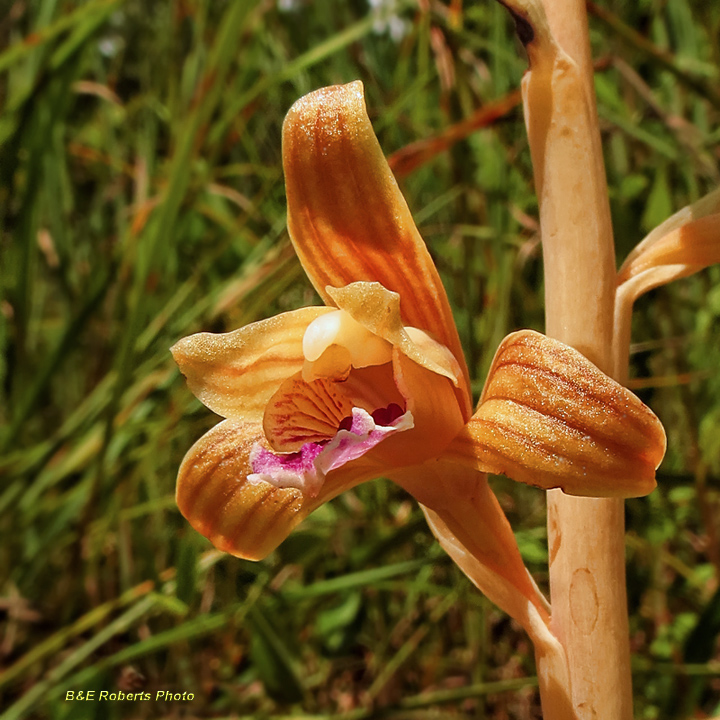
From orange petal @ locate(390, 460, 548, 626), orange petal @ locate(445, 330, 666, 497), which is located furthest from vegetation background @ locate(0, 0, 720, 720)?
orange petal @ locate(445, 330, 666, 497)

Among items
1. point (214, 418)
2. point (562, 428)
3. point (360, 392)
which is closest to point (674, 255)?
point (562, 428)

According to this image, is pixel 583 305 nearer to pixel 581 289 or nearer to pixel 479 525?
pixel 581 289

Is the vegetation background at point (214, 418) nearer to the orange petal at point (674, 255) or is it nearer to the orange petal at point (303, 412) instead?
the orange petal at point (303, 412)

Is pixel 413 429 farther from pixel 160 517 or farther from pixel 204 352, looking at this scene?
pixel 160 517

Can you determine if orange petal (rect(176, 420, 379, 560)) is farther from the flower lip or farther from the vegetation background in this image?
the vegetation background

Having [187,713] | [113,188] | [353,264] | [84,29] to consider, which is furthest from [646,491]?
[113,188]

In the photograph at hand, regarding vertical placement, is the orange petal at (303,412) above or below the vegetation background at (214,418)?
above

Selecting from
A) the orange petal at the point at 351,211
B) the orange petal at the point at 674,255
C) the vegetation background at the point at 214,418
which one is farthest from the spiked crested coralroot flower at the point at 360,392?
the vegetation background at the point at 214,418
